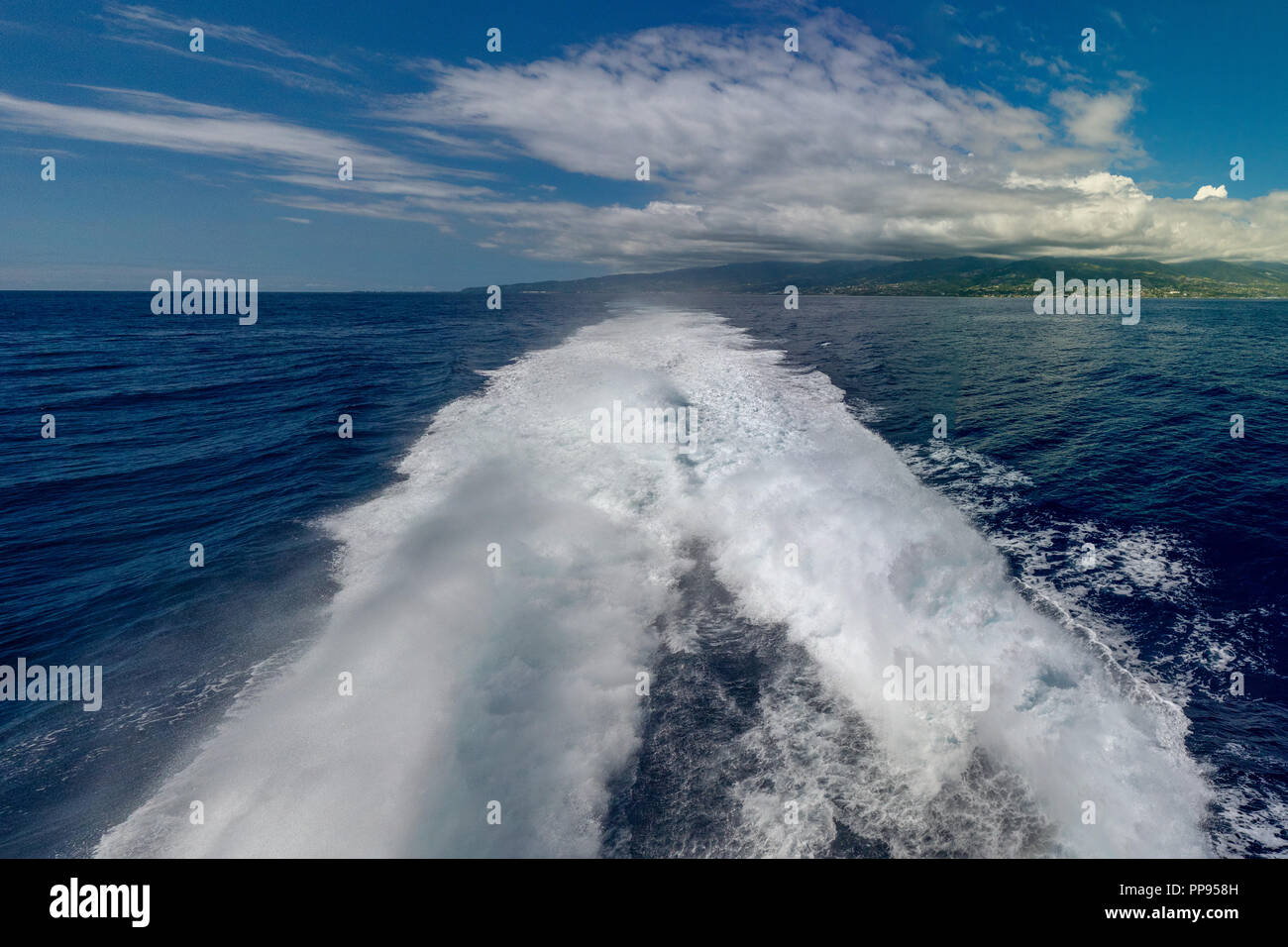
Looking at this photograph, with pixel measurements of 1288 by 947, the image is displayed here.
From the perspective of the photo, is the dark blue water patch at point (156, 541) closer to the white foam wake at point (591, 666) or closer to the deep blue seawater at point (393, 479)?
the deep blue seawater at point (393, 479)

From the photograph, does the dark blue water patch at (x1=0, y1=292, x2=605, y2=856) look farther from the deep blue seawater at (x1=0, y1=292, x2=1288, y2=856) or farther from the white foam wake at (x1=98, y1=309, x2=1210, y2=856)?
the white foam wake at (x1=98, y1=309, x2=1210, y2=856)

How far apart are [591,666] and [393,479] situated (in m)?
14.6

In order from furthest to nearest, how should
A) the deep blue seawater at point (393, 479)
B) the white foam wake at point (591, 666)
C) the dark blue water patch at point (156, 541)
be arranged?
1. the dark blue water patch at point (156, 541)
2. the deep blue seawater at point (393, 479)
3. the white foam wake at point (591, 666)

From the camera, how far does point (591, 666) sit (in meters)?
11.2

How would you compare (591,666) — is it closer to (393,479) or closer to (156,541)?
(393,479)

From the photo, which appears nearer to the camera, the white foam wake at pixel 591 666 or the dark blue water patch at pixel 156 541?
the white foam wake at pixel 591 666

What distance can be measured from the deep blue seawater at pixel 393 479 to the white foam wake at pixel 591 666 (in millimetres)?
851

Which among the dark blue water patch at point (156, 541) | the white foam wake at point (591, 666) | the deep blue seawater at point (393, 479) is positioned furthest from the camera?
the dark blue water patch at point (156, 541)

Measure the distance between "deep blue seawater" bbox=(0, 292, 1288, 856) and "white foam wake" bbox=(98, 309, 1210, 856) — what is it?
0.85 metres

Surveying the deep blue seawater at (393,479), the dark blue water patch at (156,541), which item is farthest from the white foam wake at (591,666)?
the dark blue water patch at (156,541)

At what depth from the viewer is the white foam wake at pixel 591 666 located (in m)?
8.09

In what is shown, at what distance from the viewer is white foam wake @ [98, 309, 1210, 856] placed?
8.09 m

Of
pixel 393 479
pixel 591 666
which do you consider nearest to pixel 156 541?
pixel 393 479
